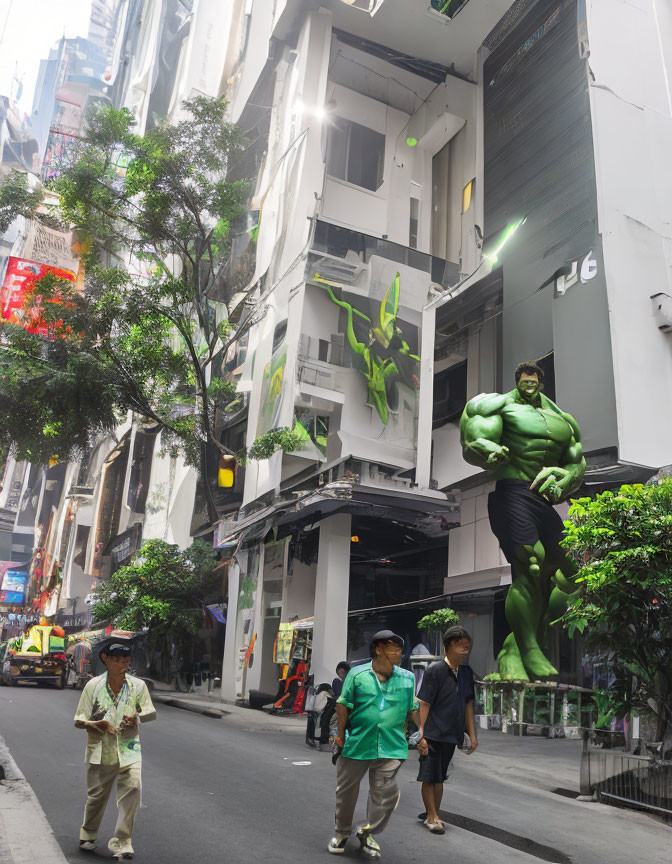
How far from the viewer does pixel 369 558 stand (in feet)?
80.0

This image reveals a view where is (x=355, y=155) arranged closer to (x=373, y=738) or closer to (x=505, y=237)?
(x=505, y=237)

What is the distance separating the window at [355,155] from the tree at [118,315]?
3062 millimetres

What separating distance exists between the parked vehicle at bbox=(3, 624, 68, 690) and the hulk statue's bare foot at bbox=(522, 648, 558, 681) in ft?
56.4

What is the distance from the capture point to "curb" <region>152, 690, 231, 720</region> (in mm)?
18422

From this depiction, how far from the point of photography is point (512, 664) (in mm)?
12805

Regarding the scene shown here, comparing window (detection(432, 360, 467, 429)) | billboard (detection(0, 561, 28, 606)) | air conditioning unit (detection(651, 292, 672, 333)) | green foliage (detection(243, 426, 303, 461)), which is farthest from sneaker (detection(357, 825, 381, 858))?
billboard (detection(0, 561, 28, 606))

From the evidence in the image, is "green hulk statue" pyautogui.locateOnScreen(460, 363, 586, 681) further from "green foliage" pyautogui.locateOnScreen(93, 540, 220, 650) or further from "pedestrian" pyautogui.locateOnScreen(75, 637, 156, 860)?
"green foliage" pyautogui.locateOnScreen(93, 540, 220, 650)

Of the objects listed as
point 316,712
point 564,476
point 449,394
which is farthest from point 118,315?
point 564,476

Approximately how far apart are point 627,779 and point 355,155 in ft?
68.4

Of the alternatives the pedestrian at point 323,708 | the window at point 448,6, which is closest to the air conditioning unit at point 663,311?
the pedestrian at point 323,708

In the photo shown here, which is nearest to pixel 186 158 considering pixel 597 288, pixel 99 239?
pixel 99 239

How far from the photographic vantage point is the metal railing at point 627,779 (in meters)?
7.18

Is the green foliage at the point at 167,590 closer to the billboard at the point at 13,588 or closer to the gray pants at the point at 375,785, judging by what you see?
the gray pants at the point at 375,785

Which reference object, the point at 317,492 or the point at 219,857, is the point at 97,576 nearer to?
the point at 317,492
